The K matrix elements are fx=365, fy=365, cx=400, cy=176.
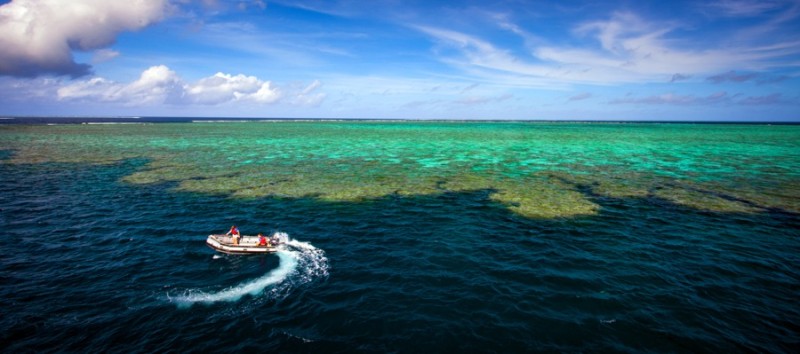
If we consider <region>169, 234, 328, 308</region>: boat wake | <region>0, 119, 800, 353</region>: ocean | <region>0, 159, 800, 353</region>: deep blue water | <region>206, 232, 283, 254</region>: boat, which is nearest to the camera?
<region>0, 159, 800, 353</region>: deep blue water

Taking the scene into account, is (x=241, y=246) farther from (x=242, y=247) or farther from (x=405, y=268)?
(x=405, y=268)

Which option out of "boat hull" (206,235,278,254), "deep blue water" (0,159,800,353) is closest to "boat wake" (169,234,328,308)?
"deep blue water" (0,159,800,353)

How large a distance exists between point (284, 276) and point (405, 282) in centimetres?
776

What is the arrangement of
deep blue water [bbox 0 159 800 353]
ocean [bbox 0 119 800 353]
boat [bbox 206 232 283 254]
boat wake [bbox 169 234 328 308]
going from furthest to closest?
boat [bbox 206 232 283 254], boat wake [bbox 169 234 328 308], ocean [bbox 0 119 800 353], deep blue water [bbox 0 159 800 353]

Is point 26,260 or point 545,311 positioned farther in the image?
point 26,260

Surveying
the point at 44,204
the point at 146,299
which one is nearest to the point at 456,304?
the point at 146,299

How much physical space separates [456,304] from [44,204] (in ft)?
148

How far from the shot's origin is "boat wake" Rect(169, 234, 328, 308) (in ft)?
68.7

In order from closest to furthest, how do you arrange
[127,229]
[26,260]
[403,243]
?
[26,260] → [403,243] → [127,229]

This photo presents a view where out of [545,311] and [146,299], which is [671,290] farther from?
[146,299]

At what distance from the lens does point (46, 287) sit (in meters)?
21.9

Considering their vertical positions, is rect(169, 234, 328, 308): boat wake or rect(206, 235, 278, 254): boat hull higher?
Result: rect(206, 235, 278, 254): boat hull

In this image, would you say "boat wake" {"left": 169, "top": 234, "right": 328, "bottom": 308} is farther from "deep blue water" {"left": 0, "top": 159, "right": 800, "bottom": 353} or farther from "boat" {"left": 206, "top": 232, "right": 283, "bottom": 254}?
"boat" {"left": 206, "top": 232, "right": 283, "bottom": 254}

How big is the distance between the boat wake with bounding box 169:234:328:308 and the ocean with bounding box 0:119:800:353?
0.15 metres
